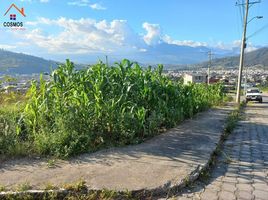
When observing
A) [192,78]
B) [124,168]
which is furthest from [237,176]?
[192,78]

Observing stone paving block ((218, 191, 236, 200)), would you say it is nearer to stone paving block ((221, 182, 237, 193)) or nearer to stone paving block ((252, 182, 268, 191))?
stone paving block ((221, 182, 237, 193))

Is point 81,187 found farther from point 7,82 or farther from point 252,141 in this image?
point 252,141

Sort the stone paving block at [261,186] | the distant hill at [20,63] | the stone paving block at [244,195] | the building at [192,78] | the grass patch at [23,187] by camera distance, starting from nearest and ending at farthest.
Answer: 1. the grass patch at [23,187]
2. the stone paving block at [244,195]
3. the stone paving block at [261,186]
4. the distant hill at [20,63]
5. the building at [192,78]

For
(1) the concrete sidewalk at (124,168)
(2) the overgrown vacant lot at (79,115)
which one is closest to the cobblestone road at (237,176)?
(1) the concrete sidewalk at (124,168)

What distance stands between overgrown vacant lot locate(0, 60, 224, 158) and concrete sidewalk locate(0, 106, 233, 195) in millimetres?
350

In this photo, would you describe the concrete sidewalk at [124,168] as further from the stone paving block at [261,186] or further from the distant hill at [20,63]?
the distant hill at [20,63]

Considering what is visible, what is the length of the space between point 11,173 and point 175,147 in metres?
3.19

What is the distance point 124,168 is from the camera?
4.62 metres

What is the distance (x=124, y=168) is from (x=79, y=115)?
5.42 feet

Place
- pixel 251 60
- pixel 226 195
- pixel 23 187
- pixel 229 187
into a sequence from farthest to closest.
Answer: pixel 251 60, pixel 229 187, pixel 226 195, pixel 23 187

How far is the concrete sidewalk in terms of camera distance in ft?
13.3

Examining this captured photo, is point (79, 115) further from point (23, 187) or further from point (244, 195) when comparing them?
point (244, 195)

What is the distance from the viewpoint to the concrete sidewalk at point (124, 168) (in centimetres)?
405

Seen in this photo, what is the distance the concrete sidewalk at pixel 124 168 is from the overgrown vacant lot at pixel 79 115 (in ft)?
1.15
